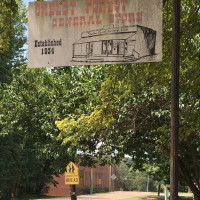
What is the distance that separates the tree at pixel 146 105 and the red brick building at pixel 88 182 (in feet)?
121

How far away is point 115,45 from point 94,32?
0.34 metres

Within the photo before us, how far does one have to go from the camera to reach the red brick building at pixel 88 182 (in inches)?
2259

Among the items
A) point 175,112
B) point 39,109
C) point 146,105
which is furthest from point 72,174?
Answer: point 175,112

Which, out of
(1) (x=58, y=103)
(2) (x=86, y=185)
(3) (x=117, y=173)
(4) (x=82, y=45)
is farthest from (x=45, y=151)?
(3) (x=117, y=173)

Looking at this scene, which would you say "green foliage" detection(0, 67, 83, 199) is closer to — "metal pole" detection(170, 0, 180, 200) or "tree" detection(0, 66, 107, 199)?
"tree" detection(0, 66, 107, 199)

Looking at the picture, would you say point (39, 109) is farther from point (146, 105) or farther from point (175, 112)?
point (175, 112)

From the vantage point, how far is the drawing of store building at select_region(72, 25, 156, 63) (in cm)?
573

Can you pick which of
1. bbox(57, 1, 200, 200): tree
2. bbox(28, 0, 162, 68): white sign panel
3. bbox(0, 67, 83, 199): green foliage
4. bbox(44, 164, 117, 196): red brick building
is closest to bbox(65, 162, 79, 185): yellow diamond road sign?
bbox(57, 1, 200, 200): tree

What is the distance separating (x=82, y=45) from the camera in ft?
19.4

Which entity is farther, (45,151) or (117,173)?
(117,173)

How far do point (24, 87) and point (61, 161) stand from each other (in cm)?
457

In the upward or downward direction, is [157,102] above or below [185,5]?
below

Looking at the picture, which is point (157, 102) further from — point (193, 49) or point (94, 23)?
point (94, 23)

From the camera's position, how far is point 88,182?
219ft
